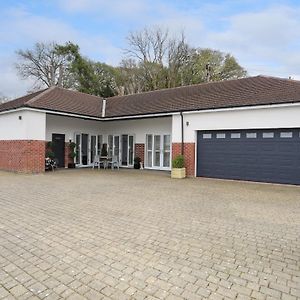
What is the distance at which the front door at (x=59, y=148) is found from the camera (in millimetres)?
17953

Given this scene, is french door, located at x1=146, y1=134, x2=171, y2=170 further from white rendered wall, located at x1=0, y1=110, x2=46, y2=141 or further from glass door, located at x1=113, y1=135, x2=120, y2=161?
white rendered wall, located at x1=0, y1=110, x2=46, y2=141

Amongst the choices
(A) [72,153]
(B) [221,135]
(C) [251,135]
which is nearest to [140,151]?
(A) [72,153]

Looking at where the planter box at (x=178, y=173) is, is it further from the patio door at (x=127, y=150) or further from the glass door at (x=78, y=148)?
the glass door at (x=78, y=148)

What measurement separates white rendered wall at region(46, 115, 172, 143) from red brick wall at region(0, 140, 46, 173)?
2279mm

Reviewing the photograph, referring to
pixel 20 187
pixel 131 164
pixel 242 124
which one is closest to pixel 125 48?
pixel 131 164

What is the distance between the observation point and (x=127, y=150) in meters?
19.9

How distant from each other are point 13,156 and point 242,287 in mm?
14921

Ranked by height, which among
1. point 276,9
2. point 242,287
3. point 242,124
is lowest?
point 242,287

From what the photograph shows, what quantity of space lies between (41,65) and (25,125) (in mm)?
24186

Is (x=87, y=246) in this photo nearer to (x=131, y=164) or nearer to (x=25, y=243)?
(x=25, y=243)

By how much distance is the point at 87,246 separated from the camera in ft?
15.0

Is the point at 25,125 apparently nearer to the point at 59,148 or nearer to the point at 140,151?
the point at 59,148

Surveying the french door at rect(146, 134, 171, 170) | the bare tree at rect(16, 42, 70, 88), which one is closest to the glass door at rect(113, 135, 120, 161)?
the french door at rect(146, 134, 171, 170)

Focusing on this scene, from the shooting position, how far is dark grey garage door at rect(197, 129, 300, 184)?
12.0 m
